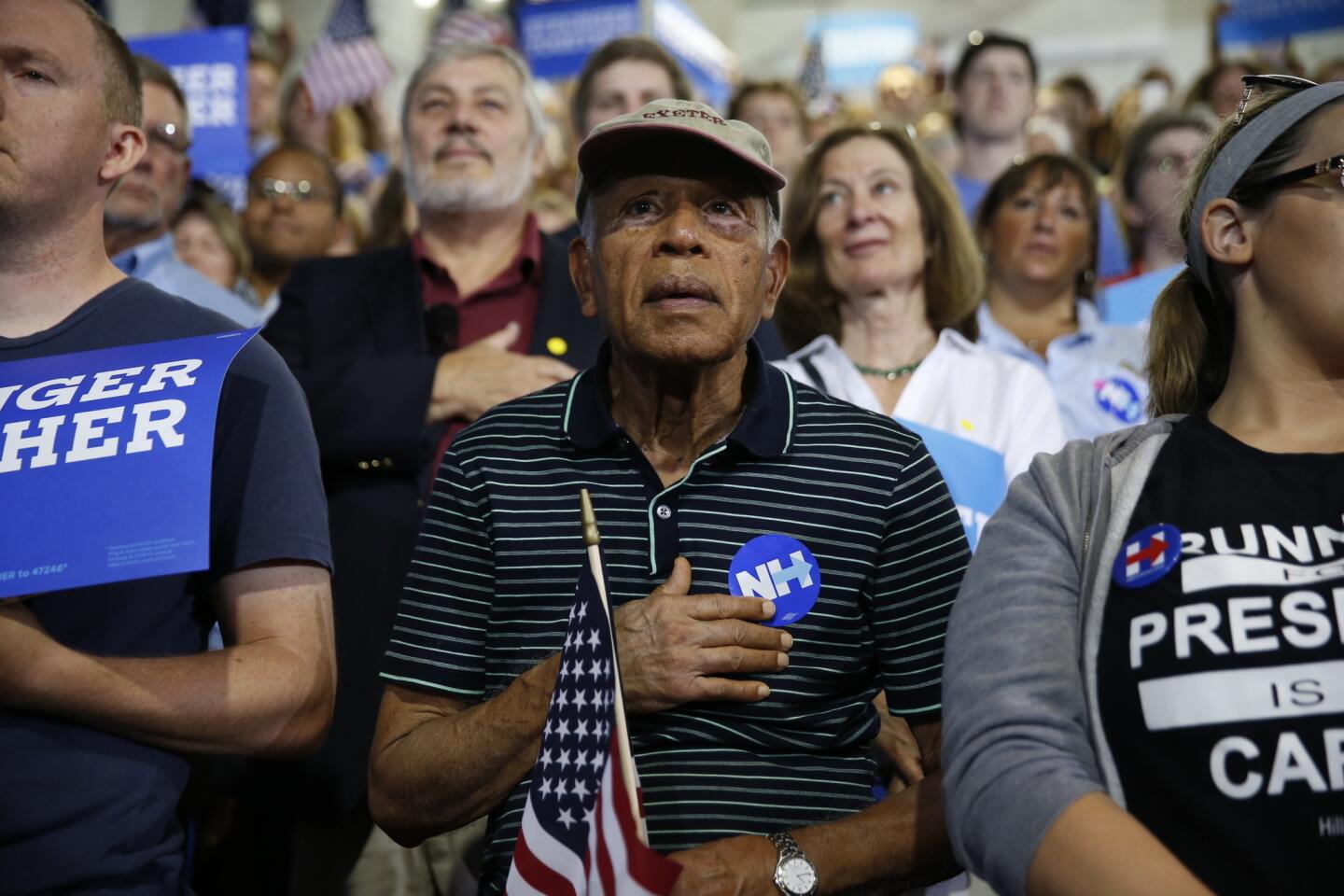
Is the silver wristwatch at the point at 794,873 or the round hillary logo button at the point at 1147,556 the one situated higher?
the round hillary logo button at the point at 1147,556

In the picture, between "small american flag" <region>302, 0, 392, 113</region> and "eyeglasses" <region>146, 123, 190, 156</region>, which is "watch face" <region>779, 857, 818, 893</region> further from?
"small american flag" <region>302, 0, 392, 113</region>

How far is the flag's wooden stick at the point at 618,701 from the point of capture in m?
1.98

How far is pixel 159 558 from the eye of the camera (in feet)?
6.83

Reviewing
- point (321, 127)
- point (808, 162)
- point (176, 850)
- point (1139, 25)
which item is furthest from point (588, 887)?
point (1139, 25)

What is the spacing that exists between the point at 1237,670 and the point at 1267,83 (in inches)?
41.8

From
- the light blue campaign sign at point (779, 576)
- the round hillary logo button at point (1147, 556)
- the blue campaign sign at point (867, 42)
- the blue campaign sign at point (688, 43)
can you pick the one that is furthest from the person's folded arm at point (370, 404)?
the blue campaign sign at point (867, 42)

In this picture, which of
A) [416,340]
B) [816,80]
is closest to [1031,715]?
[416,340]

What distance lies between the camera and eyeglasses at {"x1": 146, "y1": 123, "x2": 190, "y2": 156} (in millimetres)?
4723

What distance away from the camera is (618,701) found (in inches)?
79.9

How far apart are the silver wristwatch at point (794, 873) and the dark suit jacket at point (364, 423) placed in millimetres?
1394

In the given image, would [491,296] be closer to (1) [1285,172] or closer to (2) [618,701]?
(2) [618,701]

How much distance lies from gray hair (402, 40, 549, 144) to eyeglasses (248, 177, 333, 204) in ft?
5.49

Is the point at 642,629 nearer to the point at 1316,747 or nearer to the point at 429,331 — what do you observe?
the point at 1316,747

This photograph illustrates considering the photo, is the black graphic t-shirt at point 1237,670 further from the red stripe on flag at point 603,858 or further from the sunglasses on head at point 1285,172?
the red stripe on flag at point 603,858
